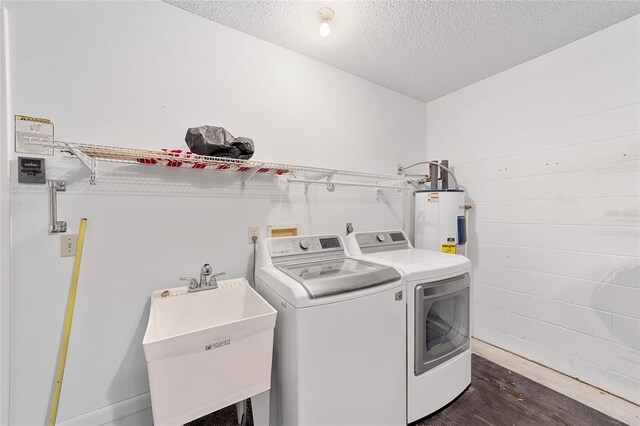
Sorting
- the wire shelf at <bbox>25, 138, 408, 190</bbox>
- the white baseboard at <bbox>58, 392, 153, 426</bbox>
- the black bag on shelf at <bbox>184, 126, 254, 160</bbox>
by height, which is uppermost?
the black bag on shelf at <bbox>184, 126, 254, 160</bbox>

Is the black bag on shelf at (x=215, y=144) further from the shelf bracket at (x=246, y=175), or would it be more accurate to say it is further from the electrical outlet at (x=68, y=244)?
the electrical outlet at (x=68, y=244)

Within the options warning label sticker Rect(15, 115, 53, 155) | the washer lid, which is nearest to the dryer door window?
the washer lid

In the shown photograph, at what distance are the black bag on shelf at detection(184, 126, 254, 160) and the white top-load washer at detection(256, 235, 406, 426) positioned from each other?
0.74m

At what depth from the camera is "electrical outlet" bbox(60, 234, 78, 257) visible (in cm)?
133

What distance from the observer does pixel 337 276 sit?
1.39 m

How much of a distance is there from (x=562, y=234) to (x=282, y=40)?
8.80ft

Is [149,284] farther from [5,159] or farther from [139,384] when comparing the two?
[5,159]

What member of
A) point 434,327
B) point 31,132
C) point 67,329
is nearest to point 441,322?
point 434,327

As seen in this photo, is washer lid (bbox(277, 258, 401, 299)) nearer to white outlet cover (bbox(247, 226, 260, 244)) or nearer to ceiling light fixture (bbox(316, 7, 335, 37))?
white outlet cover (bbox(247, 226, 260, 244))

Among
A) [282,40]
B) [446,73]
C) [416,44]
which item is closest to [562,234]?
[446,73]

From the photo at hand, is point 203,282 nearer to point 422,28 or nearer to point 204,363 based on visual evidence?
point 204,363

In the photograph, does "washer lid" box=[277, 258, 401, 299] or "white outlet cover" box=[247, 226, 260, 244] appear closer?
"washer lid" box=[277, 258, 401, 299]

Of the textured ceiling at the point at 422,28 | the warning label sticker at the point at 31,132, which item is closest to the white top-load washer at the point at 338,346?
the warning label sticker at the point at 31,132

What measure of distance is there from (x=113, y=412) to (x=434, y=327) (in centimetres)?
198
